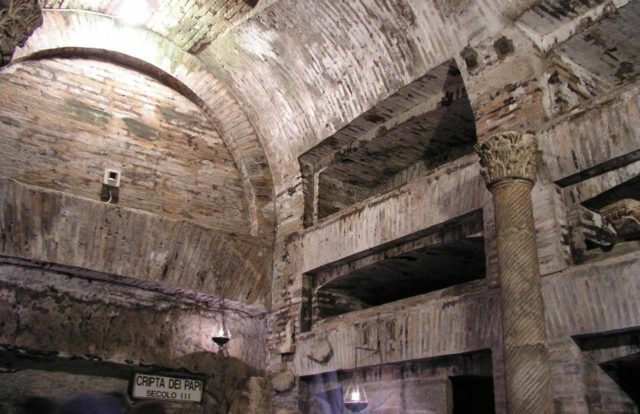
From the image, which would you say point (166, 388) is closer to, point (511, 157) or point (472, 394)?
point (472, 394)

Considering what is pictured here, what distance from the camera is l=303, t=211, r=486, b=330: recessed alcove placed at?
5227 millimetres

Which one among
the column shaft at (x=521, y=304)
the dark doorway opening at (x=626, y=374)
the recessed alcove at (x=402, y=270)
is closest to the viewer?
the column shaft at (x=521, y=304)

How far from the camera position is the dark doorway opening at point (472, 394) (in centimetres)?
496

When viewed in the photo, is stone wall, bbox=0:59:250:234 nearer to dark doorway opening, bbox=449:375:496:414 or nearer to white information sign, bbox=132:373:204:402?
white information sign, bbox=132:373:204:402

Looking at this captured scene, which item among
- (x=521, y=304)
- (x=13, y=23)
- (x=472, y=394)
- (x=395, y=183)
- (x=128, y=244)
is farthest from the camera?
(x=395, y=183)

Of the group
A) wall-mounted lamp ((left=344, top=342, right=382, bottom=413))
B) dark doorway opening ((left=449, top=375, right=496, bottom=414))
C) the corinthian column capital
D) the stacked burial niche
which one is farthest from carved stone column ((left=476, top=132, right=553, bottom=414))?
wall-mounted lamp ((left=344, top=342, right=382, bottom=413))

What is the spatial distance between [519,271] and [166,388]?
3572mm

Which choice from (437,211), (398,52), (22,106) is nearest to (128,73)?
(22,106)

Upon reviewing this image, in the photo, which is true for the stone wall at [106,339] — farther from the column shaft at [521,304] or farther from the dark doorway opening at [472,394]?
the column shaft at [521,304]

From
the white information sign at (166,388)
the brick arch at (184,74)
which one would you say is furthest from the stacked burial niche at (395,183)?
the white information sign at (166,388)

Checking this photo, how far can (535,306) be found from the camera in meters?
3.89

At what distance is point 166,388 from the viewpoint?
6023 mm

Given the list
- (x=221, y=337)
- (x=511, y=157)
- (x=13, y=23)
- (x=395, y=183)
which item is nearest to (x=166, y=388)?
(x=221, y=337)

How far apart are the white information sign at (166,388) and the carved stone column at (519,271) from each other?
334 cm
